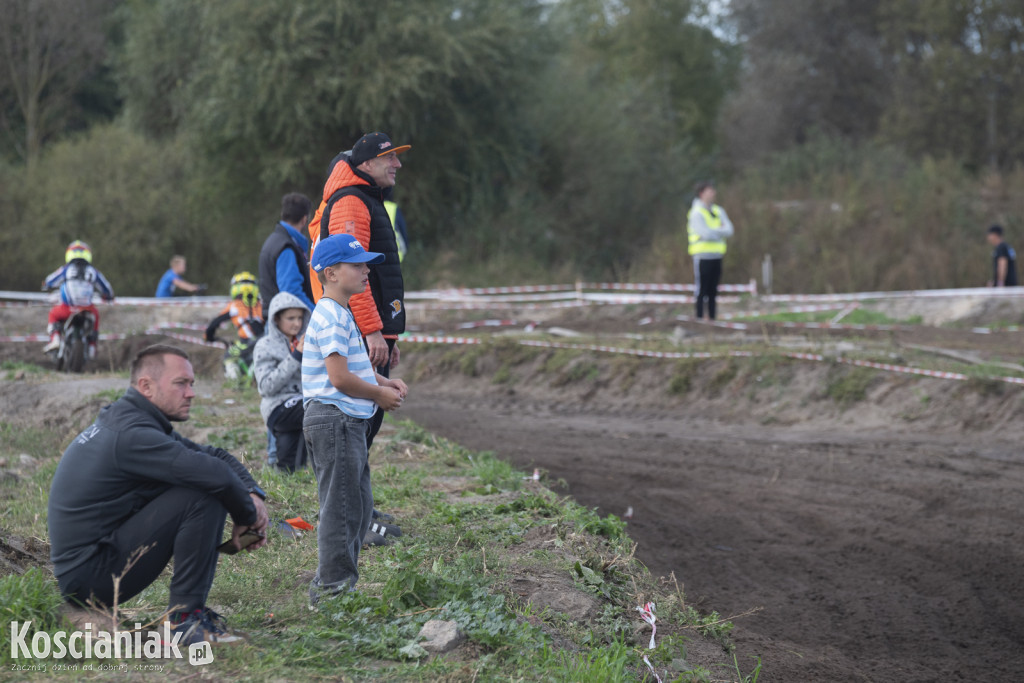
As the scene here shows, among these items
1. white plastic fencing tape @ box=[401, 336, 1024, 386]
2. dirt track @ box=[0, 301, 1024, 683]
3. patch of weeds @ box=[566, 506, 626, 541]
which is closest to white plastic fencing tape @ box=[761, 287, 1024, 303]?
dirt track @ box=[0, 301, 1024, 683]

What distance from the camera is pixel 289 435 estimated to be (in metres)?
7.60

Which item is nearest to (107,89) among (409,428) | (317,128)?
(317,128)

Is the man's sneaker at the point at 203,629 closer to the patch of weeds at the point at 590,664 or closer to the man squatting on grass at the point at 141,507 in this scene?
the man squatting on grass at the point at 141,507

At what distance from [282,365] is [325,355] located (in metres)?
2.68

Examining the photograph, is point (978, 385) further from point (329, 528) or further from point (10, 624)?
point (10, 624)

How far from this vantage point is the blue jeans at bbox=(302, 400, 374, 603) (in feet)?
16.0

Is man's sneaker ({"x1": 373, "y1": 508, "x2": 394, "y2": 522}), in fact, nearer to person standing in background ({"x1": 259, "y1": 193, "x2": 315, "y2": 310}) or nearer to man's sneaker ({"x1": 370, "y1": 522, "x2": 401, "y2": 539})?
man's sneaker ({"x1": 370, "y1": 522, "x2": 401, "y2": 539})

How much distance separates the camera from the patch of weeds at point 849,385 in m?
12.2

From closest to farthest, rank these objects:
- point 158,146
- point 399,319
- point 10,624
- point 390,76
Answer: point 10,624 < point 399,319 < point 390,76 < point 158,146

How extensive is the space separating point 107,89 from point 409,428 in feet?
108

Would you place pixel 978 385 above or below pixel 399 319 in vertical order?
below

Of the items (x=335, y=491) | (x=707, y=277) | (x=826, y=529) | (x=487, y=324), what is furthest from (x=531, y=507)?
(x=487, y=324)

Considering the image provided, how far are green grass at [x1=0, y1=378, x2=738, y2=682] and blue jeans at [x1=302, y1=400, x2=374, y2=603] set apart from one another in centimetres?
18

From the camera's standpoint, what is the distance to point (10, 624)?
4.12m
